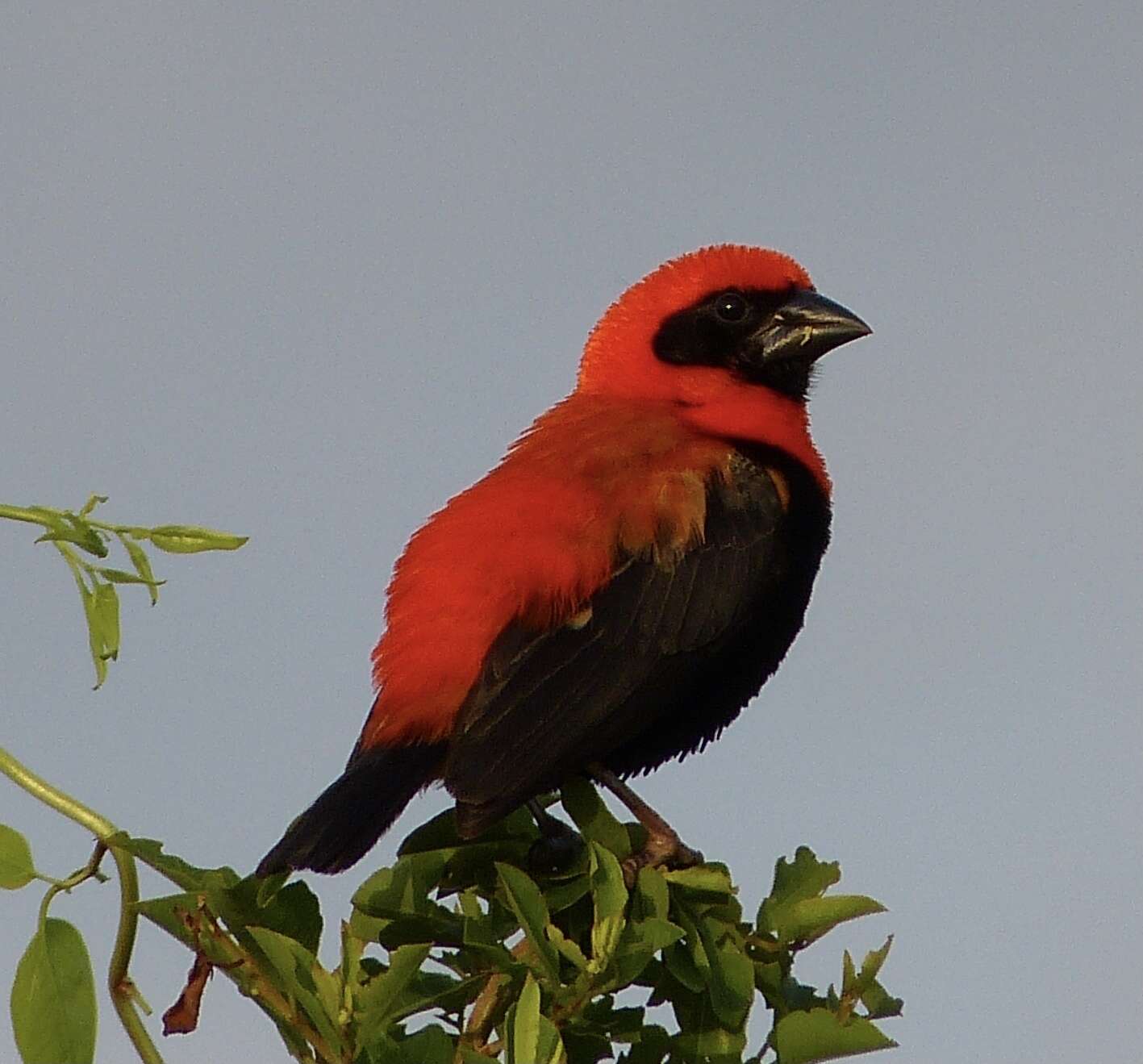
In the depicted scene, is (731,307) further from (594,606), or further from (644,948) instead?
(644,948)

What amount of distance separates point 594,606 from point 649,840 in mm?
716

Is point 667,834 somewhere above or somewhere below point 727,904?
above

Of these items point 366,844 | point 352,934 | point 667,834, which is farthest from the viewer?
point 667,834

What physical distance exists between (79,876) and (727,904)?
1063 millimetres

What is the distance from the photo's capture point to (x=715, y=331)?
5.16m

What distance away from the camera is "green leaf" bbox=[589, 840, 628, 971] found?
7.67 feet

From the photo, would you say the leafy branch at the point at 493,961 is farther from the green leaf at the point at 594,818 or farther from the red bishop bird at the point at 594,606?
the red bishop bird at the point at 594,606

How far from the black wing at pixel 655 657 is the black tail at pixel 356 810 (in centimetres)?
10

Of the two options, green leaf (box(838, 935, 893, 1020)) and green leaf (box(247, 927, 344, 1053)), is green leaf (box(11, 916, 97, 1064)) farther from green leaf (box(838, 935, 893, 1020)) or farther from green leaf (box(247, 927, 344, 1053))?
green leaf (box(838, 935, 893, 1020))

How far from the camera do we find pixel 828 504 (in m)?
4.82

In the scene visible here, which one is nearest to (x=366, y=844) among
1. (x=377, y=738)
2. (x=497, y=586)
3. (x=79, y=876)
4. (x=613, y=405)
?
(x=377, y=738)

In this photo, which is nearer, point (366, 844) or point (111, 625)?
point (111, 625)

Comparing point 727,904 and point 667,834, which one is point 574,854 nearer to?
point 727,904

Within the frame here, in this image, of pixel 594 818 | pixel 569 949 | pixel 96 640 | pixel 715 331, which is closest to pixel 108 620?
pixel 96 640
